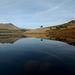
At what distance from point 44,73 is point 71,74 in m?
3.73

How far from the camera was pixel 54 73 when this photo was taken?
39.0 feet

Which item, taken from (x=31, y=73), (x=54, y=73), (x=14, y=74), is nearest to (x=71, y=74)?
(x=54, y=73)

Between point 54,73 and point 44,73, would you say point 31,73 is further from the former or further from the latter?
point 54,73

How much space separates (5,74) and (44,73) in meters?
5.48

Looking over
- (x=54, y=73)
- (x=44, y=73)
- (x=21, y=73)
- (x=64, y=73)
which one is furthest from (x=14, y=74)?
(x=64, y=73)

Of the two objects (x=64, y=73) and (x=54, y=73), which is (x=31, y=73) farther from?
(x=64, y=73)

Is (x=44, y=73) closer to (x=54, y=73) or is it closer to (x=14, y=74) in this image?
(x=54, y=73)

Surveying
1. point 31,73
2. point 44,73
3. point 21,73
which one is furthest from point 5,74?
point 44,73

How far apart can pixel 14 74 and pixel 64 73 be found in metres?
7.07

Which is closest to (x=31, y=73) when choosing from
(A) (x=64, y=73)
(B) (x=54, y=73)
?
(B) (x=54, y=73)

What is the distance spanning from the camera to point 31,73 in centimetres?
1193

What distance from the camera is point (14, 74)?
11633 mm

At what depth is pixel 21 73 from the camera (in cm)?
1197

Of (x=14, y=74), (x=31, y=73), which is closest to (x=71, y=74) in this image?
(x=31, y=73)
